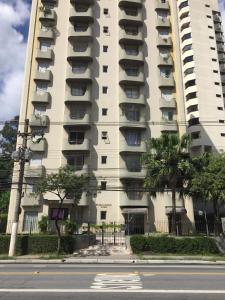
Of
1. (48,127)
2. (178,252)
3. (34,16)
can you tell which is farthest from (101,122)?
(178,252)

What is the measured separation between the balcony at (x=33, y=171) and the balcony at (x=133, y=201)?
10.1 m

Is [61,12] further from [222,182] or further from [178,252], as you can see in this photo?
[178,252]

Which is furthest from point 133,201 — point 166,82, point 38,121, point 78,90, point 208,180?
point 166,82

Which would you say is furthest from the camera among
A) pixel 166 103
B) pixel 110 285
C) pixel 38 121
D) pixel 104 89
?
pixel 104 89

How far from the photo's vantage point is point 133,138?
43.9m

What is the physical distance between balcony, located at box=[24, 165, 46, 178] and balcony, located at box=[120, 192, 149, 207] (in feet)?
33.1

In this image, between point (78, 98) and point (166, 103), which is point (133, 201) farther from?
point (78, 98)

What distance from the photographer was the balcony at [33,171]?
40562mm

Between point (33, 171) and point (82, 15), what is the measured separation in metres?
23.8

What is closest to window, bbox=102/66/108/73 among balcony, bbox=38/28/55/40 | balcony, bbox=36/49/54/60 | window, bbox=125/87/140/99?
window, bbox=125/87/140/99

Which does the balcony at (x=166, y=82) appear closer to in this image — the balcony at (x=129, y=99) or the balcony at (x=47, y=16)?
the balcony at (x=129, y=99)

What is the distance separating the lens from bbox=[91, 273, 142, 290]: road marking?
11.3 metres

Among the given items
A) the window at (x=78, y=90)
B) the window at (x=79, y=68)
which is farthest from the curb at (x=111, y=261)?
the window at (x=79, y=68)

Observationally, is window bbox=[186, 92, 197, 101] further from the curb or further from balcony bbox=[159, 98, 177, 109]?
the curb
